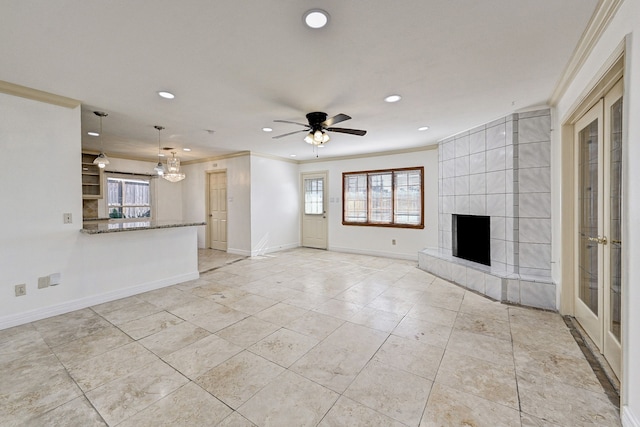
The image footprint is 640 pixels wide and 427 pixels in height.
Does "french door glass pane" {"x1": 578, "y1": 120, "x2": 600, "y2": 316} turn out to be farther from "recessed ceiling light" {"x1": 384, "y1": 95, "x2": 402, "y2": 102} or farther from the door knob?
"recessed ceiling light" {"x1": 384, "y1": 95, "x2": 402, "y2": 102}

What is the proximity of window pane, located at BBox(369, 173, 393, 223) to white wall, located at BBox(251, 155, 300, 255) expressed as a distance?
2144 mm

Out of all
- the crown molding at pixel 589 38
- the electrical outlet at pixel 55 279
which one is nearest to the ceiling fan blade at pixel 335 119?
the crown molding at pixel 589 38

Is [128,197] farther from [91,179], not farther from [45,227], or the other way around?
[45,227]

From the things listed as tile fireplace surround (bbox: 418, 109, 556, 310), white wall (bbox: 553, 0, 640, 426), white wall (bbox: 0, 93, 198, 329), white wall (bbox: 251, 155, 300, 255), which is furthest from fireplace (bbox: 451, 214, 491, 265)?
white wall (bbox: 0, 93, 198, 329)

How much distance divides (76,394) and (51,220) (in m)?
2.16

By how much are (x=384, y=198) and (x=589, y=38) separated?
4.39 m

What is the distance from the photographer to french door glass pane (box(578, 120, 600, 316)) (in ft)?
7.73

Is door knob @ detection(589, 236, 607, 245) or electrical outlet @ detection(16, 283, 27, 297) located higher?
door knob @ detection(589, 236, 607, 245)

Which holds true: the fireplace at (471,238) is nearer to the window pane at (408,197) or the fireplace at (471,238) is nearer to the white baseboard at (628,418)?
the window pane at (408,197)

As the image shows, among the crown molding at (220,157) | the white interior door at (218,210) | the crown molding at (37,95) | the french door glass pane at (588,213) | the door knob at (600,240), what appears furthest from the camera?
the white interior door at (218,210)

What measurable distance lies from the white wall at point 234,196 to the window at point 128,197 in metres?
1.14

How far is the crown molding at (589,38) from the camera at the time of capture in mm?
1631

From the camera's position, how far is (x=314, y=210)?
7.30 meters

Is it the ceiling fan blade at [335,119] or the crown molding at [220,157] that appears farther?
the crown molding at [220,157]
